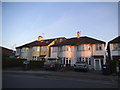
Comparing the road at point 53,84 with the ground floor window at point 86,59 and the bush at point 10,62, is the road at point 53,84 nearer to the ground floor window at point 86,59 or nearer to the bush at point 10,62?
the bush at point 10,62

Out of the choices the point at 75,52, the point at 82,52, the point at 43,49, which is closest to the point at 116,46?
the point at 82,52

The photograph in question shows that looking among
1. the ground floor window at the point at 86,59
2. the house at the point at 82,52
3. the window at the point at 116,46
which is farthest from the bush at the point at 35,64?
the window at the point at 116,46

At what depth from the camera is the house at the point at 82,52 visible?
28.2 m

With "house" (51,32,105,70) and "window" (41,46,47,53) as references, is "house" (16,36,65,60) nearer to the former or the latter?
"window" (41,46,47,53)

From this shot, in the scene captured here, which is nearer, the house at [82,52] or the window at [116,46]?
the window at [116,46]

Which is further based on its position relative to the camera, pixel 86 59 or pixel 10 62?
pixel 86 59

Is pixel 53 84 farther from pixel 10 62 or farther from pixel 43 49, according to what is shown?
pixel 43 49

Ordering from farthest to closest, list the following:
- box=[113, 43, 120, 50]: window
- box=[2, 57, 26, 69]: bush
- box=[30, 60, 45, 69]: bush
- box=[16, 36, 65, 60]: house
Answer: box=[16, 36, 65, 60]: house, box=[30, 60, 45, 69]: bush, box=[113, 43, 120, 50]: window, box=[2, 57, 26, 69]: bush

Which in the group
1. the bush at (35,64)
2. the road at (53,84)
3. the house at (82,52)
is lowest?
the bush at (35,64)

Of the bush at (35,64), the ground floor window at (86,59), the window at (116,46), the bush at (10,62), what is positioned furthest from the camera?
the ground floor window at (86,59)

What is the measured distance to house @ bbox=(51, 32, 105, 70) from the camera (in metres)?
28.2

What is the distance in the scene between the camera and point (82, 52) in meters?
29.7

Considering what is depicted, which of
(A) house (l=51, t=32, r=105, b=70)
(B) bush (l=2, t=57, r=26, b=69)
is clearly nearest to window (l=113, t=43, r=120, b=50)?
(A) house (l=51, t=32, r=105, b=70)

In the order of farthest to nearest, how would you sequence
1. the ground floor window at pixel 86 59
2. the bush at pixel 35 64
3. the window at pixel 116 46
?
the ground floor window at pixel 86 59 → the bush at pixel 35 64 → the window at pixel 116 46
